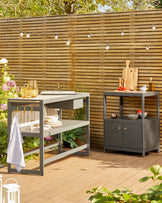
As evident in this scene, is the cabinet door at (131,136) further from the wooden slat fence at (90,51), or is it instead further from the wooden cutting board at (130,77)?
the wooden cutting board at (130,77)

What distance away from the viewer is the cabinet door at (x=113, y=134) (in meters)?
7.06

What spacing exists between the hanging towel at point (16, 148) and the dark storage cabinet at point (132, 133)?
1.95m

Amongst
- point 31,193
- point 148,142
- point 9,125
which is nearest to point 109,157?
point 148,142

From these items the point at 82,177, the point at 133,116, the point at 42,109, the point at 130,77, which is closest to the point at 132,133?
the point at 133,116

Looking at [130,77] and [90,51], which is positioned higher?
[90,51]

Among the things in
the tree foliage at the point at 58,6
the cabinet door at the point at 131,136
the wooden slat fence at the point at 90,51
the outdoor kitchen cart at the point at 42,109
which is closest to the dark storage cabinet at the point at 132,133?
the cabinet door at the point at 131,136

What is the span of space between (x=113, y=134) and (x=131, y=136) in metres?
0.32

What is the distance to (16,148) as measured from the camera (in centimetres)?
562

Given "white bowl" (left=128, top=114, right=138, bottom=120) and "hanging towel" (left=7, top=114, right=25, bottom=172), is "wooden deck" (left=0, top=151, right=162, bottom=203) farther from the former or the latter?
"white bowl" (left=128, top=114, right=138, bottom=120)

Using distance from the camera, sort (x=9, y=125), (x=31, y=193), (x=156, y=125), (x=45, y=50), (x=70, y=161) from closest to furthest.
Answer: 1. (x=31, y=193)
2. (x=9, y=125)
3. (x=70, y=161)
4. (x=156, y=125)
5. (x=45, y=50)

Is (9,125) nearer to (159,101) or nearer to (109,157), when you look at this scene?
(109,157)

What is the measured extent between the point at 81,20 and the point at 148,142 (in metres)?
2.48

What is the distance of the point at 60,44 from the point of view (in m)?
7.98

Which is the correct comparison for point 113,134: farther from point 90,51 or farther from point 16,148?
point 16,148
